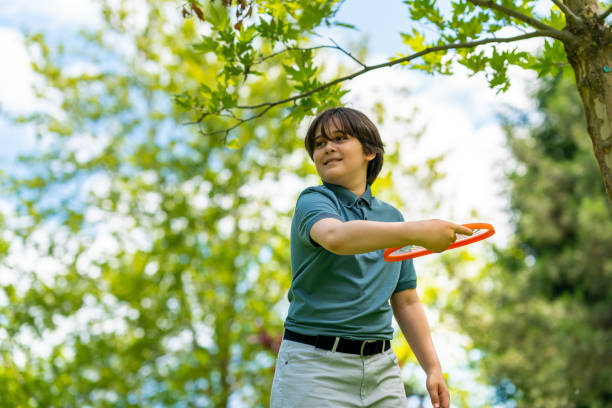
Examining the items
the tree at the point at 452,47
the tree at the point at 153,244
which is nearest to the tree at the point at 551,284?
the tree at the point at 153,244

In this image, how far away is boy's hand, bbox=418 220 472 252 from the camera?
1.46 metres

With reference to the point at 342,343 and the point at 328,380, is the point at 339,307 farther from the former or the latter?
the point at 328,380

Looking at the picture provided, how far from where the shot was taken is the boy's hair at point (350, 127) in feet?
6.72

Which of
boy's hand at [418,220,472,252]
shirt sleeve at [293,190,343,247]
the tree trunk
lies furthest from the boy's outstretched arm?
the tree trunk

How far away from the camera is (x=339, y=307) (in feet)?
5.82

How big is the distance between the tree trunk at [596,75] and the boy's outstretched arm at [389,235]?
30.8 inches

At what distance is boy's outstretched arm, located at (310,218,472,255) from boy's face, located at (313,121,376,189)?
436 millimetres

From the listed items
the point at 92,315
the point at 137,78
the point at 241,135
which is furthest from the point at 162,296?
the point at 137,78

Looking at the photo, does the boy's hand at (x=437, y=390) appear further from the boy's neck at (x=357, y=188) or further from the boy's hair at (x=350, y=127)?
the boy's hair at (x=350, y=127)

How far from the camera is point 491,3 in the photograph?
7.00ft

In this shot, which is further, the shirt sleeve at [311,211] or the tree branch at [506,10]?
the tree branch at [506,10]

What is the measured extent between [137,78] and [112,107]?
568 mm

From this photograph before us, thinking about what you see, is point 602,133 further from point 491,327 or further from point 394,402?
point 491,327

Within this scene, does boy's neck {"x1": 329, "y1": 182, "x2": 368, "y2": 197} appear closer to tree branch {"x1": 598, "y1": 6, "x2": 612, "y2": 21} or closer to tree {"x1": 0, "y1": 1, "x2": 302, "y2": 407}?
tree branch {"x1": 598, "y1": 6, "x2": 612, "y2": 21}
